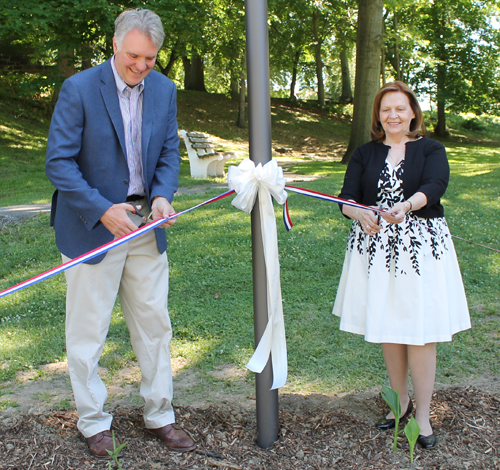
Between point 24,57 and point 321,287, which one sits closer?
point 321,287

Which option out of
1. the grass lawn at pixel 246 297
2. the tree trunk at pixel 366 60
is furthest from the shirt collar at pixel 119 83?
the tree trunk at pixel 366 60

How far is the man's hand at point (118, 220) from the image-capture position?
2393mm

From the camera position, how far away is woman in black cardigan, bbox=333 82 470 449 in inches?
104

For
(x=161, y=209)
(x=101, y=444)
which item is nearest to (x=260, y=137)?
(x=161, y=209)

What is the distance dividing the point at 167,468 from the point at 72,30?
13.2m

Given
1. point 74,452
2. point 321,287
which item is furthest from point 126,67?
point 321,287

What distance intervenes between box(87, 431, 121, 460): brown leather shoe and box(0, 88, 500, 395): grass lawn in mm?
1192

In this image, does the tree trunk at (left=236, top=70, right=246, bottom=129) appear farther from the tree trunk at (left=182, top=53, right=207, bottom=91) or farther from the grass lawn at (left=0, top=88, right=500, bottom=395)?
the grass lawn at (left=0, top=88, right=500, bottom=395)

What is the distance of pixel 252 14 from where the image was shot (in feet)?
7.97

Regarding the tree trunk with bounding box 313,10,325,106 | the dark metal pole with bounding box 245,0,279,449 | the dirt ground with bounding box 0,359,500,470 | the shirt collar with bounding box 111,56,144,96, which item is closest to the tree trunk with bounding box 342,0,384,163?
the tree trunk with bounding box 313,10,325,106

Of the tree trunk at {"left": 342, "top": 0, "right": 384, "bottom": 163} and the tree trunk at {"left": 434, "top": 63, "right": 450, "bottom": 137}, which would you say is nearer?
the tree trunk at {"left": 342, "top": 0, "right": 384, "bottom": 163}

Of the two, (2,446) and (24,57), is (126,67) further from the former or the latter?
(24,57)

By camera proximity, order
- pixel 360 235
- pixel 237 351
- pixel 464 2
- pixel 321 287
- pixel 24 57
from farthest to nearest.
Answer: pixel 464 2, pixel 24 57, pixel 321 287, pixel 237 351, pixel 360 235

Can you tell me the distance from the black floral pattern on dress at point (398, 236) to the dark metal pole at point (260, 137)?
586 mm
